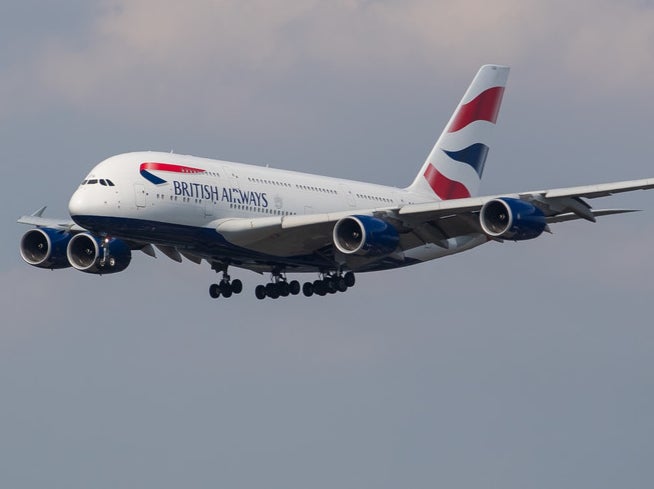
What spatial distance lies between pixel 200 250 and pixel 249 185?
319 cm

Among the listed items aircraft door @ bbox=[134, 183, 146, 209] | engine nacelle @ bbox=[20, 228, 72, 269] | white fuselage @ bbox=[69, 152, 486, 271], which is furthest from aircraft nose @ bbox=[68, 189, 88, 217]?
engine nacelle @ bbox=[20, 228, 72, 269]

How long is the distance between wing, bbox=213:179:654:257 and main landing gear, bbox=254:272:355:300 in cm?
211

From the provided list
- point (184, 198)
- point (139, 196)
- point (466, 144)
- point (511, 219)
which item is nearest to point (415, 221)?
→ point (511, 219)

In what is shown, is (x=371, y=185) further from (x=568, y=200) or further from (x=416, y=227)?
(x=568, y=200)

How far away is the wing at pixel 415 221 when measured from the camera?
60844 mm

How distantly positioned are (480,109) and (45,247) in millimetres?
23274

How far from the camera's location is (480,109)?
80312 millimetres

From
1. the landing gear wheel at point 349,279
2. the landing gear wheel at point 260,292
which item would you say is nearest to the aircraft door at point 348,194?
the landing gear wheel at point 349,279

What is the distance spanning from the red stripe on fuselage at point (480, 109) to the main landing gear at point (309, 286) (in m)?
13.4

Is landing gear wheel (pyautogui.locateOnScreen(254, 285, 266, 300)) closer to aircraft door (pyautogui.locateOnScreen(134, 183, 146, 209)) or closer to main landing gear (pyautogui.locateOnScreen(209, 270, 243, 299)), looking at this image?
main landing gear (pyautogui.locateOnScreen(209, 270, 243, 299))

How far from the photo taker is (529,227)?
197 ft

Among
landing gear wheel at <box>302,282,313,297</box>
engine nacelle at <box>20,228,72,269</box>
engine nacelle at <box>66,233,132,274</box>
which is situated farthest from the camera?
landing gear wheel at <box>302,282,313,297</box>

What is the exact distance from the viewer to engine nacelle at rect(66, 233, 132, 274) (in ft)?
214

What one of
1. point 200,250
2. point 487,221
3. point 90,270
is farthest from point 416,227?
point 90,270
